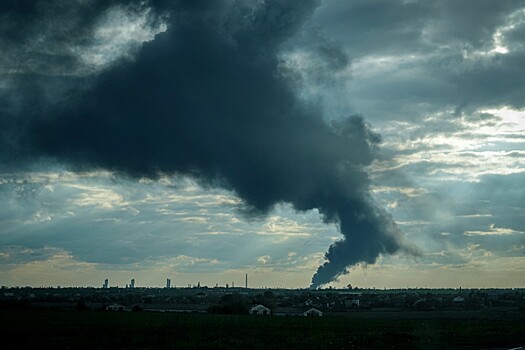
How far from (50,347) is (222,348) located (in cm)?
1423

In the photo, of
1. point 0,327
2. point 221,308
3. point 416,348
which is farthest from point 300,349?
point 221,308

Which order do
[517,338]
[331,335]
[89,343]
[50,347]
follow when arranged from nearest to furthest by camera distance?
[50,347]
[89,343]
[517,338]
[331,335]

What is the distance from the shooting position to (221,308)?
142875mm

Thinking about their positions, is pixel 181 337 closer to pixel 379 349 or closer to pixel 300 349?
pixel 300 349

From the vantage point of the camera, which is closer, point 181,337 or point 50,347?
point 50,347

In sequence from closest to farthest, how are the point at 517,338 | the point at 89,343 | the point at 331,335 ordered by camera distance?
the point at 89,343 < the point at 517,338 < the point at 331,335

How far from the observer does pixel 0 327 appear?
7362cm

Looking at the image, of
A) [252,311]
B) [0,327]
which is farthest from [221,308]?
[0,327]

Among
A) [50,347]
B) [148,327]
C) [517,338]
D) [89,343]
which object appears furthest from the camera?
[148,327]

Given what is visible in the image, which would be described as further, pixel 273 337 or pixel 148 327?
pixel 148 327

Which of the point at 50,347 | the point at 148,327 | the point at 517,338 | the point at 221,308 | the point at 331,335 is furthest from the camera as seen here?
the point at 221,308

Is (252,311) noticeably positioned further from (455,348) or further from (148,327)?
(455,348)

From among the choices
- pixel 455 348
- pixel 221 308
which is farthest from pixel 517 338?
pixel 221 308

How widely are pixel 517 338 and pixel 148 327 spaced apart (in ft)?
Answer: 141
